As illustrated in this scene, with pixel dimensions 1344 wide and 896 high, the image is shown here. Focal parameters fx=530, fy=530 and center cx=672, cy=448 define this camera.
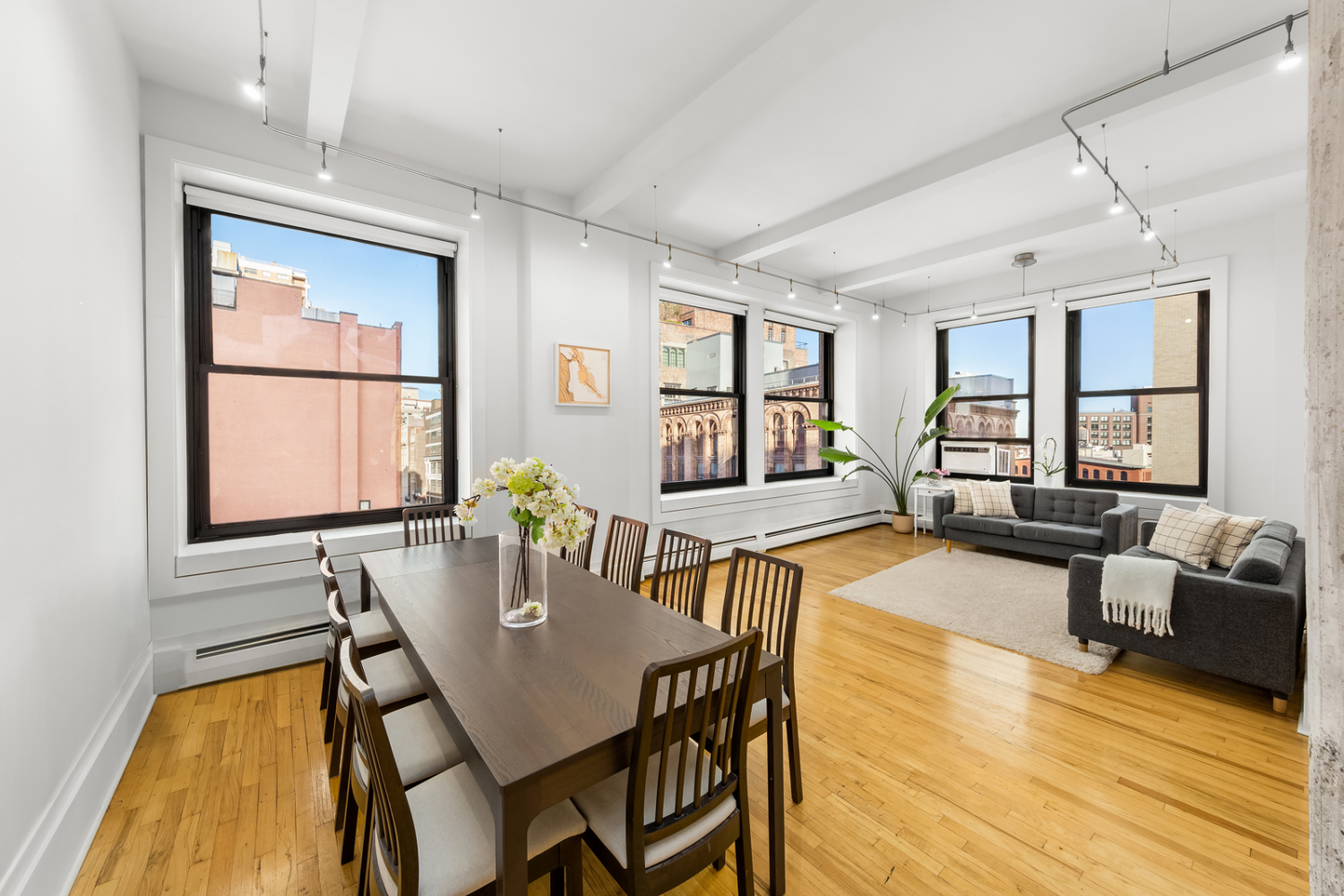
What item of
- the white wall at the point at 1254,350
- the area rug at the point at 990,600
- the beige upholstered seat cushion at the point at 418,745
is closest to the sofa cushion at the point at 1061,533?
the area rug at the point at 990,600

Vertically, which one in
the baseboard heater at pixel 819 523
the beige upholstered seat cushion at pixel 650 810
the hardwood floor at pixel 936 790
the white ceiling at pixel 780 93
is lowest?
the hardwood floor at pixel 936 790

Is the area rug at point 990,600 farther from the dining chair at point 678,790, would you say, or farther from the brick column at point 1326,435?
the brick column at point 1326,435

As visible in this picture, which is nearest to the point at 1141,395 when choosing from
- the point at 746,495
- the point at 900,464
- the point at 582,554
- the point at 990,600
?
the point at 900,464

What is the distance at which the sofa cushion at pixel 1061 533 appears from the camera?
467cm

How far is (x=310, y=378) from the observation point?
10.6 ft

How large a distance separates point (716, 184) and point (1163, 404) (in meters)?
4.79

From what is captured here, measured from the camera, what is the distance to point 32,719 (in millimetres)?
1453

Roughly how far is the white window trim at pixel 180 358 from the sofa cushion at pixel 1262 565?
4.62 metres

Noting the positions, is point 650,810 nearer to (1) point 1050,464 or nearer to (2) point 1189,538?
(2) point 1189,538

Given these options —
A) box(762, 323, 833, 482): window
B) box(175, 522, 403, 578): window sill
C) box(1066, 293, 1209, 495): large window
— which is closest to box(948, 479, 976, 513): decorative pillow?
box(1066, 293, 1209, 495): large window

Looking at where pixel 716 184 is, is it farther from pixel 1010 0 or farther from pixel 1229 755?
pixel 1229 755

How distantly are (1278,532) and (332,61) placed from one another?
5.64 meters

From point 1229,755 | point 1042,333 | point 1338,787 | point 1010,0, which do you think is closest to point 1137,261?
point 1042,333

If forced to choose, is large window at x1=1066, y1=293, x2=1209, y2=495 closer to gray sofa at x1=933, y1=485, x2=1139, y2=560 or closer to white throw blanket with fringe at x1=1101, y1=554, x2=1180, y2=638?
gray sofa at x1=933, y1=485, x2=1139, y2=560
